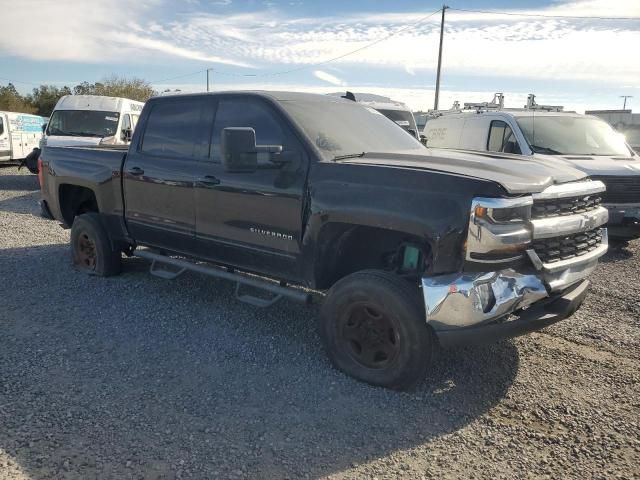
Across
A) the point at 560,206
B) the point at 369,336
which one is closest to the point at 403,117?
the point at 560,206

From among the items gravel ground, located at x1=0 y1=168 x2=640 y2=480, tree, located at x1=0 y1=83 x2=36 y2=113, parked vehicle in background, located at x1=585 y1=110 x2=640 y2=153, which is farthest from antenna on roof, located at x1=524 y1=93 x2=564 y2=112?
tree, located at x1=0 y1=83 x2=36 y2=113

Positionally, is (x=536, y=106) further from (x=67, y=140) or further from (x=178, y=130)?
(x=67, y=140)

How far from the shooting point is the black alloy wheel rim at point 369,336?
3.63 meters

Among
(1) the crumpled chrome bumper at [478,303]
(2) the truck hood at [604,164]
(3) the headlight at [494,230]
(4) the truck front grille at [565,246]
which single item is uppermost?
(2) the truck hood at [604,164]

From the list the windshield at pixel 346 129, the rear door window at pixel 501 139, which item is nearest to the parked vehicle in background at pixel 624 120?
the rear door window at pixel 501 139

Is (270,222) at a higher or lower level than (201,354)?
higher

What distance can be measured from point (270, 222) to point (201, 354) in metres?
1.16

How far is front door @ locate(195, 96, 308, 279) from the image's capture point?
161 inches

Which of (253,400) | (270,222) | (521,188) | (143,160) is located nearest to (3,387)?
(253,400)

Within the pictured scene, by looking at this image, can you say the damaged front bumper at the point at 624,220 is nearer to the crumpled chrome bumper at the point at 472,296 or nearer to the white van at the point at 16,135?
the crumpled chrome bumper at the point at 472,296

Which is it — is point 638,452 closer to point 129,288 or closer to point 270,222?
point 270,222

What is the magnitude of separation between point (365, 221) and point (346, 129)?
1.21 metres

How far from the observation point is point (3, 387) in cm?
359

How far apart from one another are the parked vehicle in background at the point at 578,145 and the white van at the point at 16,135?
14124 millimetres
